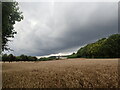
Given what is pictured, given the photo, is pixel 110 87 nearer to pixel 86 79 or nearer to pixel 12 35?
pixel 86 79

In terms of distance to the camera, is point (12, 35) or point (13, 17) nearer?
point (13, 17)

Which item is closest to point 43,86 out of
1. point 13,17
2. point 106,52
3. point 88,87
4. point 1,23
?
point 88,87

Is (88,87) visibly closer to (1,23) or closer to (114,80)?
(114,80)

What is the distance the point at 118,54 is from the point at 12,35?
45.3m

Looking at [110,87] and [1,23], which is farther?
[1,23]

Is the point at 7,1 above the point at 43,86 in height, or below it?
above

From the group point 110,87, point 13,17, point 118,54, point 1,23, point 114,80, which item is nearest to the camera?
point 110,87

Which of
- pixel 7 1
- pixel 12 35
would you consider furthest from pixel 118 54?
pixel 7 1

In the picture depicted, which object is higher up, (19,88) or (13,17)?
(13,17)

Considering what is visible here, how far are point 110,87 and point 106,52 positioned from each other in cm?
5106

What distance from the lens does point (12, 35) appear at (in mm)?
18406

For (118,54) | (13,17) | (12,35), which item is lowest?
(118,54)

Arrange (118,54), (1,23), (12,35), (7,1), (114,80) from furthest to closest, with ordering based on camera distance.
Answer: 1. (118,54)
2. (12,35)
3. (7,1)
4. (1,23)
5. (114,80)

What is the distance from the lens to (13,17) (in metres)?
17.2
